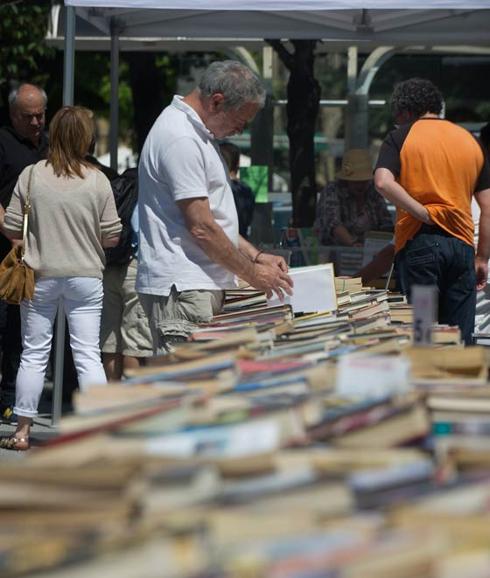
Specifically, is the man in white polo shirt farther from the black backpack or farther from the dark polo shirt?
the dark polo shirt

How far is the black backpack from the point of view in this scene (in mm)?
6316

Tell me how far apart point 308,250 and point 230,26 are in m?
1.68

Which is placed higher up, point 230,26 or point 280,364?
point 230,26

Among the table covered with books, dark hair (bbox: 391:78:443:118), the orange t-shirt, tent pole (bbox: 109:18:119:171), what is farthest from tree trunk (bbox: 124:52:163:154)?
the table covered with books

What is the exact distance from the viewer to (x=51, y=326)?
5676mm

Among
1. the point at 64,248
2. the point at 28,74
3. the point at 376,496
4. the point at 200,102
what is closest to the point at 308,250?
the point at 64,248

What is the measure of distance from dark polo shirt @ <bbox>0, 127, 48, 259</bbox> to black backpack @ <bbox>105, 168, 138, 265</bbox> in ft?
1.58

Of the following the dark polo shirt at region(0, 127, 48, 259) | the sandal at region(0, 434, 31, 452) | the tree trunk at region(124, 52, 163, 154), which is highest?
the tree trunk at region(124, 52, 163, 154)

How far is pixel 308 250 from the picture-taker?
7508 millimetres

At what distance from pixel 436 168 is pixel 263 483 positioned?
3873 mm

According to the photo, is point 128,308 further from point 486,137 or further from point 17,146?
point 486,137

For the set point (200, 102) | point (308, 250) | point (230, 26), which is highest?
point (230, 26)

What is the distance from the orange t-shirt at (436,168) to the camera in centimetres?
554

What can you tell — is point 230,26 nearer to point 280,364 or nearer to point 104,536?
point 280,364
